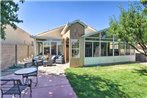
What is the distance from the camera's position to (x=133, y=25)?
17469 millimetres

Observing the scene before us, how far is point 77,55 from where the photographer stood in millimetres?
21719

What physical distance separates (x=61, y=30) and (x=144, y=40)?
14234mm

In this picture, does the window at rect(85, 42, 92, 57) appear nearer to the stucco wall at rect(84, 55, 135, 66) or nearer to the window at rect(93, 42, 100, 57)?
the stucco wall at rect(84, 55, 135, 66)

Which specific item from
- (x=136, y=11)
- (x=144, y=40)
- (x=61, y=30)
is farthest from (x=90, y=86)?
(x=61, y=30)

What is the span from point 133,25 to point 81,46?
6.92 meters

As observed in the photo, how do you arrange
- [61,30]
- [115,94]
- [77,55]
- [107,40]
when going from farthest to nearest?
[61,30] < [107,40] < [77,55] < [115,94]

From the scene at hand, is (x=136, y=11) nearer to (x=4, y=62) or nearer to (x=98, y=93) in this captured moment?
(x=98, y=93)

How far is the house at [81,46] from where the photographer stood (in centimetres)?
2189

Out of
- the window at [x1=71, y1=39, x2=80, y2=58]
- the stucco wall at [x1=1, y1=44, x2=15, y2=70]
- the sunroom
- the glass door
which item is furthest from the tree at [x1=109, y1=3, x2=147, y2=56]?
the stucco wall at [x1=1, y1=44, x2=15, y2=70]

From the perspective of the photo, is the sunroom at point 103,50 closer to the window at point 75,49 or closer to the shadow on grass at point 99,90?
the window at point 75,49

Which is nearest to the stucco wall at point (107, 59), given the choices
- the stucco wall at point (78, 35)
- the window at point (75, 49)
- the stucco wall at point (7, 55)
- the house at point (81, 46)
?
the house at point (81, 46)

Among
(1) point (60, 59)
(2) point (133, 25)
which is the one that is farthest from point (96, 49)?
(2) point (133, 25)

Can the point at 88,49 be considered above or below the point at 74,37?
below

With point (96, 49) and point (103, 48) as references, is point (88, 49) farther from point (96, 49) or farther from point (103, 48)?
point (103, 48)
